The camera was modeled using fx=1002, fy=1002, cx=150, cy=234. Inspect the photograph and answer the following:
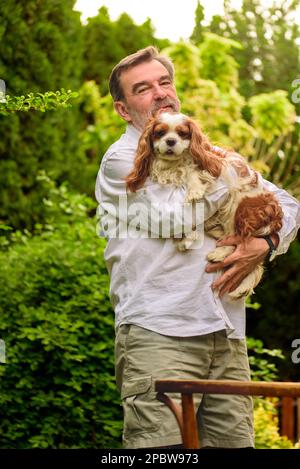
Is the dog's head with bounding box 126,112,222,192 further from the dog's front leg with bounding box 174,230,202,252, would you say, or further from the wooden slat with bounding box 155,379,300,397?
the wooden slat with bounding box 155,379,300,397

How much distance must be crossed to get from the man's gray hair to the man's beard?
92mm

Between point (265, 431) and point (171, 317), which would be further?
point (265, 431)

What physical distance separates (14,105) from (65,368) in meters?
2.07

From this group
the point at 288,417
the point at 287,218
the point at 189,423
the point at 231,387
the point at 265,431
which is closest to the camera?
the point at 231,387

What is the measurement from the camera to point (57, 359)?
18.7ft

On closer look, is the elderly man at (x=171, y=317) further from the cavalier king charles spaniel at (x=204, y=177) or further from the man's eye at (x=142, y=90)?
the man's eye at (x=142, y=90)

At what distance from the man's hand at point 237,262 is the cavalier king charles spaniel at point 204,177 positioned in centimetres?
2

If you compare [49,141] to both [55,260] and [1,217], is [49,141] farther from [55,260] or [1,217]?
[55,260]

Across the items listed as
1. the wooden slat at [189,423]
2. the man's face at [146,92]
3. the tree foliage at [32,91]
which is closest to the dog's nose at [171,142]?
the man's face at [146,92]

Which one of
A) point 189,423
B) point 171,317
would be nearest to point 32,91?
point 171,317

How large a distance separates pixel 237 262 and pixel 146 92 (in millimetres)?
724

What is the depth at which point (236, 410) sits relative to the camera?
3.50 m

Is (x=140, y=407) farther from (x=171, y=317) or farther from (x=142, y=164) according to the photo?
(x=142, y=164)

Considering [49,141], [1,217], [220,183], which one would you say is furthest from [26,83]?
[220,183]
